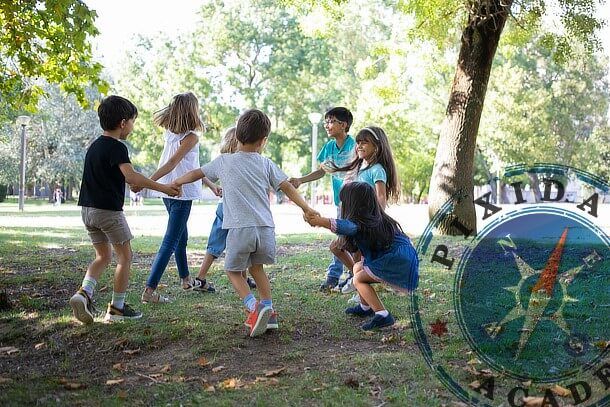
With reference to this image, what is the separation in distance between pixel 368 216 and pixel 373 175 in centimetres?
89

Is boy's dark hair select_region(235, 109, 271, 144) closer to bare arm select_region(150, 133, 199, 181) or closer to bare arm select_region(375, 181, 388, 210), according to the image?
bare arm select_region(150, 133, 199, 181)

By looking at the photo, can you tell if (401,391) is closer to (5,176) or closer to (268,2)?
(268,2)

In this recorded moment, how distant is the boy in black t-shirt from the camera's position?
16.9ft

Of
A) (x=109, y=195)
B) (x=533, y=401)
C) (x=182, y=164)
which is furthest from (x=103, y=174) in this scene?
(x=533, y=401)

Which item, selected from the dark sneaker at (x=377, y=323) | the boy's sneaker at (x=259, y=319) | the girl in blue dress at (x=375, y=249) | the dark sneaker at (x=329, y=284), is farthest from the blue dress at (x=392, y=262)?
the dark sneaker at (x=329, y=284)

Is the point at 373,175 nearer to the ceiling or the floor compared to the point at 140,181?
nearer to the ceiling

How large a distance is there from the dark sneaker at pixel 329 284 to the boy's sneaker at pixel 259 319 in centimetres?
197

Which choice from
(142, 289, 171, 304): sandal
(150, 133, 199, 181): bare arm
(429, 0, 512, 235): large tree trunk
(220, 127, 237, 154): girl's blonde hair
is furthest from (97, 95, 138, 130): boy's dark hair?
(429, 0, 512, 235): large tree trunk

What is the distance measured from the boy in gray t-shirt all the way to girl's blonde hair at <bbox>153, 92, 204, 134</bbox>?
42.4 inches

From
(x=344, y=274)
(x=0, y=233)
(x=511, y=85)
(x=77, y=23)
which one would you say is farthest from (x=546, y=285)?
(x=511, y=85)

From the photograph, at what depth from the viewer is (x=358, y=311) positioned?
536 cm

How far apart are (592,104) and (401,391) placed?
50.3 m

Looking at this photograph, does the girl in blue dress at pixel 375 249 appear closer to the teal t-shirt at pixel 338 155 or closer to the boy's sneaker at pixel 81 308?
the teal t-shirt at pixel 338 155

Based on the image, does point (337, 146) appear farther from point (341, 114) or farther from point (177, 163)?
point (177, 163)
